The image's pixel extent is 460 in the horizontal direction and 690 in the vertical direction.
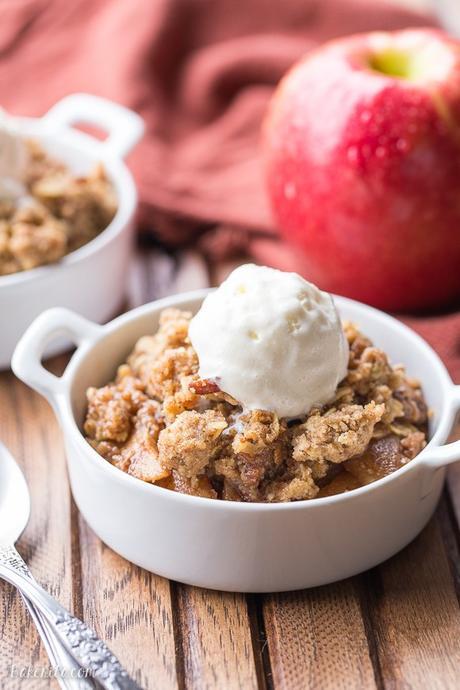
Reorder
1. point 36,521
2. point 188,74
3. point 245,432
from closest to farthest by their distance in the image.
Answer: point 245,432 < point 36,521 < point 188,74

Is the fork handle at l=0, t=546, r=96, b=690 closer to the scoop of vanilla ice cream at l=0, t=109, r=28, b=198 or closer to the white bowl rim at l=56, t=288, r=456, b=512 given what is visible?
the white bowl rim at l=56, t=288, r=456, b=512

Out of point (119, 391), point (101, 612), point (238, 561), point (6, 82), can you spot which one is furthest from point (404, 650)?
point (6, 82)

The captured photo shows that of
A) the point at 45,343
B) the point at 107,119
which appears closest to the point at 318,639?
the point at 45,343

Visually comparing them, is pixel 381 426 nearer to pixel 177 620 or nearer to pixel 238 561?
pixel 238 561

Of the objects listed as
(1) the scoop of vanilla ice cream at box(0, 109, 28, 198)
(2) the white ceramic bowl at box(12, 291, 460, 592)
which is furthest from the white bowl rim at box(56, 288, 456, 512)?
(1) the scoop of vanilla ice cream at box(0, 109, 28, 198)

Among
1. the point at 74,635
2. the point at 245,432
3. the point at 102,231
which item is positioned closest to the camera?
the point at 74,635

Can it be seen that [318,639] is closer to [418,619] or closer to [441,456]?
[418,619]

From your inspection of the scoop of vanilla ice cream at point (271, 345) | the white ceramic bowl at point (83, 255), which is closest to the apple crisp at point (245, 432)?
the scoop of vanilla ice cream at point (271, 345)
